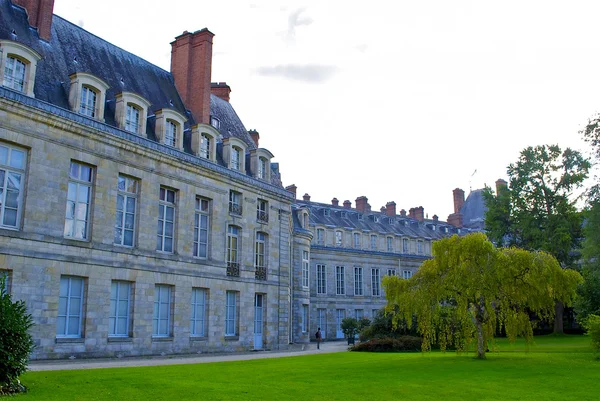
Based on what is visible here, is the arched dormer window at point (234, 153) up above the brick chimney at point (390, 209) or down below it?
below

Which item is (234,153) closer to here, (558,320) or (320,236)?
(320,236)

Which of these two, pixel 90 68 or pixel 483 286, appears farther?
pixel 90 68

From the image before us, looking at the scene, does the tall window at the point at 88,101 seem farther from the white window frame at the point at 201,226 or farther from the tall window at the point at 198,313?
the tall window at the point at 198,313

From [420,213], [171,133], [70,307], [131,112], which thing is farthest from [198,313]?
[420,213]

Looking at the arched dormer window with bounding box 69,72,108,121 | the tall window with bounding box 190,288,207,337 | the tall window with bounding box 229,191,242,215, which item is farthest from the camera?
the tall window with bounding box 229,191,242,215

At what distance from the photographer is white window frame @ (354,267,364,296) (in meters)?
43.1

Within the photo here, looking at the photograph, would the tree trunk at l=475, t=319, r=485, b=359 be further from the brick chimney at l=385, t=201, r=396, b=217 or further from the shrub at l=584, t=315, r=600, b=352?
the brick chimney at l=385, t=201, r=396, b=217

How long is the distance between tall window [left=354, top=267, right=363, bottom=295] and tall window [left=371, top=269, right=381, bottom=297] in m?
1.35

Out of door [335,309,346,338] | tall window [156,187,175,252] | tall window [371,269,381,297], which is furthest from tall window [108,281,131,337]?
tall window [371,269,381,297]

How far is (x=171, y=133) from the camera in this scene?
2125cm

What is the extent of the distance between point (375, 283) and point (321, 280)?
6043 mm

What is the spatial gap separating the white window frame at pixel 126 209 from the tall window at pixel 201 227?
3.11 meters

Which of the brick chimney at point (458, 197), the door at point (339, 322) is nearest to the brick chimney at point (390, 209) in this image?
the brick chimney at point (458, 197)

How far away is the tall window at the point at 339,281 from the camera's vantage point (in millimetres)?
41688
